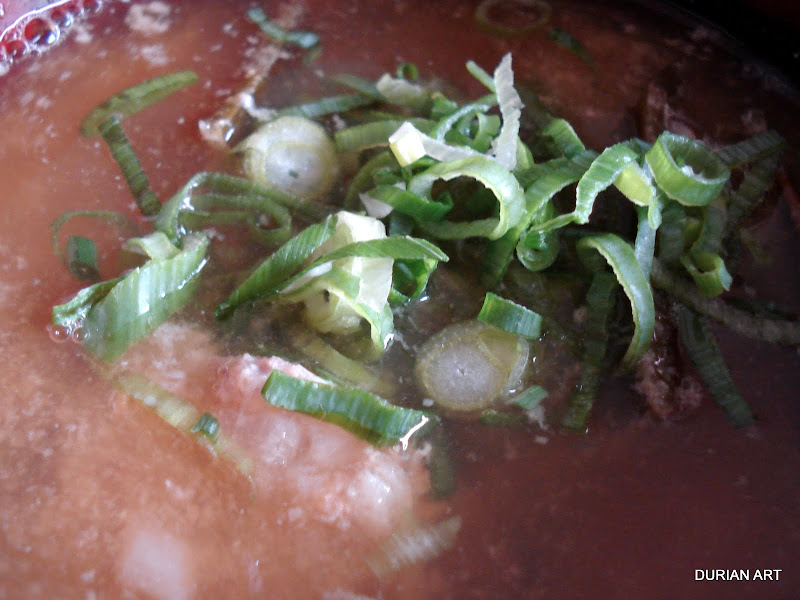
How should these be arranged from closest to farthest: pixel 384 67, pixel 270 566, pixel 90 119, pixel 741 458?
1. pixel 270 566
2. pixel 741 458
3. pixel 90 119
4. pixel 384 67

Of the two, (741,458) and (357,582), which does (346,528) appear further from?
(741,458)

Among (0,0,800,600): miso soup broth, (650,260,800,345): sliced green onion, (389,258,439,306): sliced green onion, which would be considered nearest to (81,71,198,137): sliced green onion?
(0,0,800,600): miso soup broth

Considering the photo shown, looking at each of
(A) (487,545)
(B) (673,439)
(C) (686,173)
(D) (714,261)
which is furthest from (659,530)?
(C) (686,173)

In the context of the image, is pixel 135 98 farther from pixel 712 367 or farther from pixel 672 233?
pixel 712 367

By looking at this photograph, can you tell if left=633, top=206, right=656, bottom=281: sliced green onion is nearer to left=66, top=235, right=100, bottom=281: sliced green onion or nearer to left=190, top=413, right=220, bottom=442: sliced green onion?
left=190, top=413, right=220, bottom=442: sliced green onion

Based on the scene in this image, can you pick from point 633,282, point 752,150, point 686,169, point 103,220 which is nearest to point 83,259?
point 103,220

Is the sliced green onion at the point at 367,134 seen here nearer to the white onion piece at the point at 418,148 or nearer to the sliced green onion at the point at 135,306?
the white onion piece at the point at 418,148
